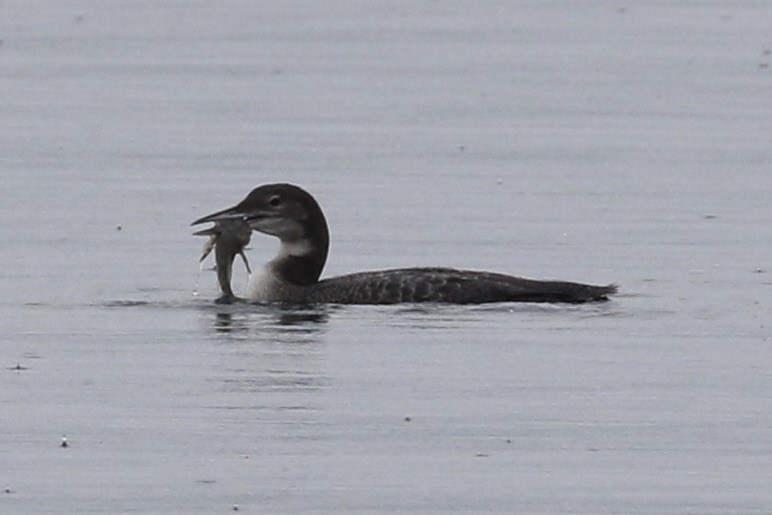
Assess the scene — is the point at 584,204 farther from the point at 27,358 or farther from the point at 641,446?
the point at 641,446

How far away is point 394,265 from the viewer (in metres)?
15.9

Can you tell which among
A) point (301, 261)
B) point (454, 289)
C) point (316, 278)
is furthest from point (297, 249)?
point (454, 289)

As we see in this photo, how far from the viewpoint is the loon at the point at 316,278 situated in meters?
14.3

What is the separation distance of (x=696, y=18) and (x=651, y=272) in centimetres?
1952

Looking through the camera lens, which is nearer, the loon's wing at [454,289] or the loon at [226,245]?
the loon's wing at [454,289]

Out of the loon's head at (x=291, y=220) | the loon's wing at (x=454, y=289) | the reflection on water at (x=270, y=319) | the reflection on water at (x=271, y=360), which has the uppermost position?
the loon's head at (x=291, y=220)

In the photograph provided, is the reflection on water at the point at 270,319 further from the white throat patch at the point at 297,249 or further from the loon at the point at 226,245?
the white throat patch at the point at 297,249

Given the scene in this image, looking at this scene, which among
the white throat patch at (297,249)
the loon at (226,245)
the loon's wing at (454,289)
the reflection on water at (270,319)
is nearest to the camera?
the reflection on water at (270,319)

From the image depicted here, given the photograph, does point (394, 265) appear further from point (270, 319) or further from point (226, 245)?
point (270, 319)

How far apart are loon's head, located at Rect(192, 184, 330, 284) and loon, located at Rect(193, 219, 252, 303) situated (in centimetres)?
4

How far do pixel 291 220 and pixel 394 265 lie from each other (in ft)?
3.13

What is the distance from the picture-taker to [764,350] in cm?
1277

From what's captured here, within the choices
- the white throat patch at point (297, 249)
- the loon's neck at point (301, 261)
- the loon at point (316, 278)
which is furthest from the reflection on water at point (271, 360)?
the white throat patch at point (297, 249)

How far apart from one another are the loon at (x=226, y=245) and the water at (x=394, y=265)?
229 mm
